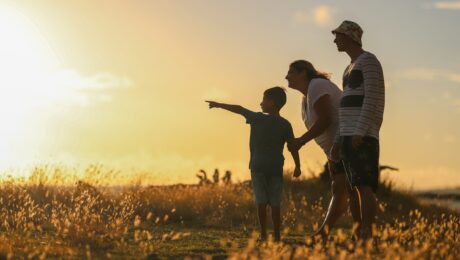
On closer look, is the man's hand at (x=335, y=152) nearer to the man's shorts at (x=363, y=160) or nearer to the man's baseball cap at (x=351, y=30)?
the man's shorts at (x=363, y=160)

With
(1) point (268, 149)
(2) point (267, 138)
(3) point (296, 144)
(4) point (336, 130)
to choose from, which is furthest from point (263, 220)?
(4) point (336, 130)

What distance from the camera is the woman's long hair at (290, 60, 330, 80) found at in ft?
28.0

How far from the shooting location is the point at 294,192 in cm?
1719

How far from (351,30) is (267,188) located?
2.51 m

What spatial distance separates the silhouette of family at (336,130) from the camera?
24.1 feet

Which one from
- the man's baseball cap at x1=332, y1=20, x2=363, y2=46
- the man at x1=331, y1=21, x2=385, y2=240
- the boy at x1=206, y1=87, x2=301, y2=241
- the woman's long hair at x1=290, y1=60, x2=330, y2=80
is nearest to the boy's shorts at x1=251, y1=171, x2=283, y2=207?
the boy at x1=206, y1=87, x2=301, y2=241


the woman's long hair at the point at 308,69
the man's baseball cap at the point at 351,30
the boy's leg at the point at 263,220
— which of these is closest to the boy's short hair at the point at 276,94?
the woman's long hair at the point at 308,69

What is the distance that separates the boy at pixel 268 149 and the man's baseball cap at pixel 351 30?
162 cm

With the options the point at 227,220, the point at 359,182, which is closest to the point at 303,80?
the point at 359,182

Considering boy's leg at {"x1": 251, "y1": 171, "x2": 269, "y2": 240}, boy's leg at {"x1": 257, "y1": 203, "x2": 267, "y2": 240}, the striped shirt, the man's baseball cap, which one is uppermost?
the man's baseball cap

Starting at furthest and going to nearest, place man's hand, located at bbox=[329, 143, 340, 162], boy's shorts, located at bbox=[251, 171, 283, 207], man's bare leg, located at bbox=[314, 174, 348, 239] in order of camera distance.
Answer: boy's shorts, located at bbox=[251, 171, 283, 207]
man's bare leg, located at bbox=[314, 174, 348, 239]
man's hand, located at bbox=[329, 143, 340, 162]

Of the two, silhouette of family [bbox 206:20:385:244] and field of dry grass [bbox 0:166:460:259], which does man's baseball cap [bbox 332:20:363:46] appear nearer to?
silhouette of family [bbox 206:20:385:244]

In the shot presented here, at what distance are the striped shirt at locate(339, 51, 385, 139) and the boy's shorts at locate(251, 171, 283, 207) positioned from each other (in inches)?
70.3

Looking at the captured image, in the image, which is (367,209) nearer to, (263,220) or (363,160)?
(363,160)
